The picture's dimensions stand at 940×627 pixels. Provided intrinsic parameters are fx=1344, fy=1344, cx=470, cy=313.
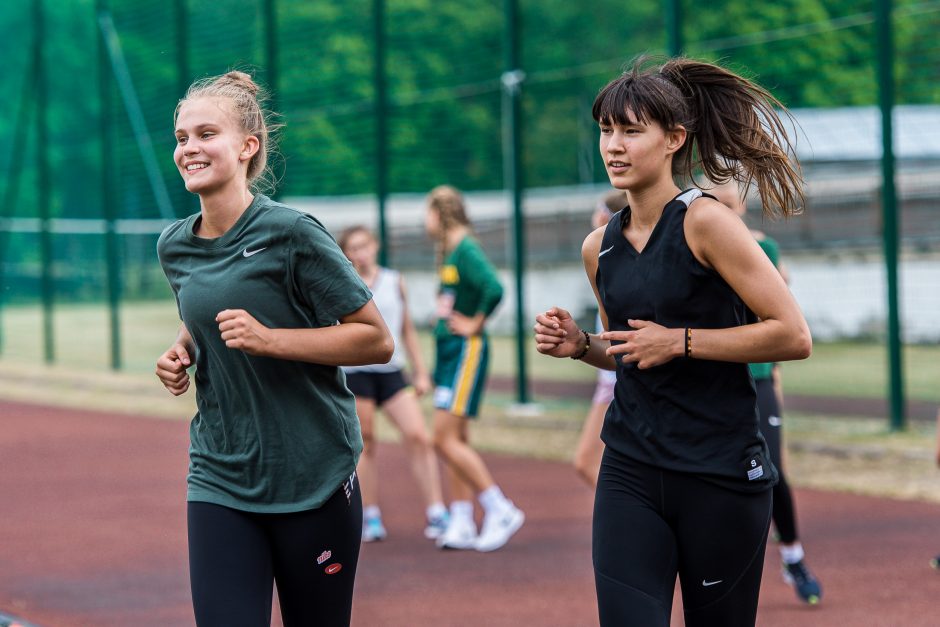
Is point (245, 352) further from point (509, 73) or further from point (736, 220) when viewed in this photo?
point (509, 73)

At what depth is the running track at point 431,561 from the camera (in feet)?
20.7

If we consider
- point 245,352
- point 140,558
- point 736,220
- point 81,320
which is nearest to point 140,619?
point 140,558

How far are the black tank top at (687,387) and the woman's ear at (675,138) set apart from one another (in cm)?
14

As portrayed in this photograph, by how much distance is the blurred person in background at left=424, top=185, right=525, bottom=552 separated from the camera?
311 inches

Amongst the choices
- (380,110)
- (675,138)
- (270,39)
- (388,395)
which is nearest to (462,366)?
(388,395)

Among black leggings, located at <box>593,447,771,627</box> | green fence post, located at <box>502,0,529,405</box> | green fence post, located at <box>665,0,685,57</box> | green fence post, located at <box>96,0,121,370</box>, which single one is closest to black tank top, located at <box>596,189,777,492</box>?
black leggings, located at <box>593,447,771,627</box>

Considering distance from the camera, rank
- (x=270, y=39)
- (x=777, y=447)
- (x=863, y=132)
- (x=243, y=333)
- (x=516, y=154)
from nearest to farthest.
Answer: (x=243, y=333), (x=777, y=447), (x=516, y=154), (x=270, y=39), (x=863, y=132)

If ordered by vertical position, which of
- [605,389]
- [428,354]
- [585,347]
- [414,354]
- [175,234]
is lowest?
[428,354]

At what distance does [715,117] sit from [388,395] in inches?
194

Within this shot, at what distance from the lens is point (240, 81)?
3844 millimetres

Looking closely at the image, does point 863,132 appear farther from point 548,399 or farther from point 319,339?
point 319,339

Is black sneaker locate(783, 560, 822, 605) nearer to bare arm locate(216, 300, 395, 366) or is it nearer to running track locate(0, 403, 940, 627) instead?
running track locate(0, 403, 940, 627)

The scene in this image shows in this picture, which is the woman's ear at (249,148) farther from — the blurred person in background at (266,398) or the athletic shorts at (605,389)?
the athletic shorts at (605,389)

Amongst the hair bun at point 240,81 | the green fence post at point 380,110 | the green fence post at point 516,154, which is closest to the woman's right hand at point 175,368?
the hair bun at point 240,81
